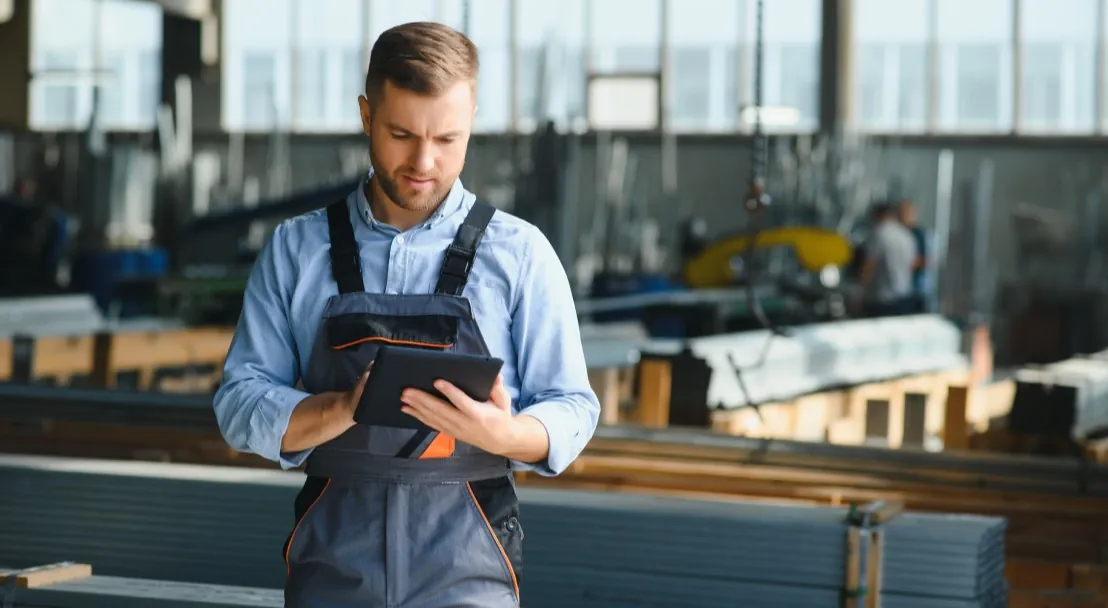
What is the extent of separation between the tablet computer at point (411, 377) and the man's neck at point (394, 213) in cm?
22

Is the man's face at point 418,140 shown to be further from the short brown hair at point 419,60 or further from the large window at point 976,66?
the large window at point 976,66

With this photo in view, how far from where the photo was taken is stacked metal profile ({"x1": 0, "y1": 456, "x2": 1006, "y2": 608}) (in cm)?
294

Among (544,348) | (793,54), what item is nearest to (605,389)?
(544,348)

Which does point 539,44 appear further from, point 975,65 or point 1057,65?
point 1057,65

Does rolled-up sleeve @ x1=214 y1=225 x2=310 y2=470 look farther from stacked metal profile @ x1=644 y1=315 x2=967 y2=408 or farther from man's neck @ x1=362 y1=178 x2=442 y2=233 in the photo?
stacked metal profile @ x1=644 y1=315 x2=967 y2=408

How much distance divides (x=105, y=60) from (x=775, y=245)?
11574 mm

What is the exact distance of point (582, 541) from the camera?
10.2 ft

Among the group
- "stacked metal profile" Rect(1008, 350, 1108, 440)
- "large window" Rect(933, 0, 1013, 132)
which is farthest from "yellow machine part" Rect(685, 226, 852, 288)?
"stacked metal profile" Rect(1008, 350, 1108, 440)

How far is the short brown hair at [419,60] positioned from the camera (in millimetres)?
1630

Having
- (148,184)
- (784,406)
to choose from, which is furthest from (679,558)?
(148,184)

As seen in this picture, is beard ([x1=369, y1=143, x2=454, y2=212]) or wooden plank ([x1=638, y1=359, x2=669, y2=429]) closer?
beard ([x1=369, y1=143, x2=454, y2=212])

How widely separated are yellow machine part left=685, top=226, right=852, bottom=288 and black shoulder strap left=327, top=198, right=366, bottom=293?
999cm

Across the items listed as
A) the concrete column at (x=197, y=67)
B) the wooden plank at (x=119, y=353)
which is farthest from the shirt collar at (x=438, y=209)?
the concrete column at (x=197, y=67)

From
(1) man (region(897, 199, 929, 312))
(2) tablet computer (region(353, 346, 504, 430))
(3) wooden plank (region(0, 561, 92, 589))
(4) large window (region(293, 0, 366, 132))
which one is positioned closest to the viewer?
(2) tablet computer (region(353, 346, 504, 430))
